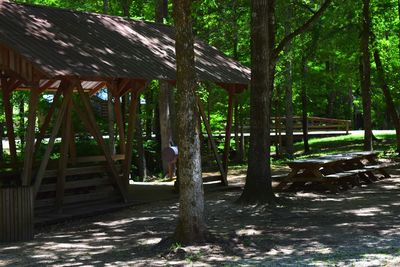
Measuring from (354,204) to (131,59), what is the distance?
5558mm

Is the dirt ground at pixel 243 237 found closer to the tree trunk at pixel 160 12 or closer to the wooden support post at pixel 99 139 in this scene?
the wooden support post at pixel 99 139

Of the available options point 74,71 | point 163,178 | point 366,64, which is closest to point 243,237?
point 74,71

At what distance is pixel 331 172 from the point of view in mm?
15039

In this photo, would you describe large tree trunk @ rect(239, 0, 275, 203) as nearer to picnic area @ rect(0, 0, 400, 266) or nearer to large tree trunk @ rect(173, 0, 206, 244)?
picnic area @ rect(0, 0, 400, 266)

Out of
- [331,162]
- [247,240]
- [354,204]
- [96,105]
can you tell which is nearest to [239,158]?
[96,105]

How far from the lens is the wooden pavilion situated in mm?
10406

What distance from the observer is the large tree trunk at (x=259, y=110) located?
458 inches

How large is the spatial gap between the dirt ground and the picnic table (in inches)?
33.0

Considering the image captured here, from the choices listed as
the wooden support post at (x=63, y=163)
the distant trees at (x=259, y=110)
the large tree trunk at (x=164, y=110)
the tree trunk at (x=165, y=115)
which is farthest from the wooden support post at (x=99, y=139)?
the tree trunk at (x=165, y=115)

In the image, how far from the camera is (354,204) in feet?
39.1

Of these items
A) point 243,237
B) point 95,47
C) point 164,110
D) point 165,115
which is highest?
point 95,47

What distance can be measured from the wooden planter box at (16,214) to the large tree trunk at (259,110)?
4491 mm

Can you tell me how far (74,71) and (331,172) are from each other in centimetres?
766

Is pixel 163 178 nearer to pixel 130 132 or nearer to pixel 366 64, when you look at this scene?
pixel 130 132
